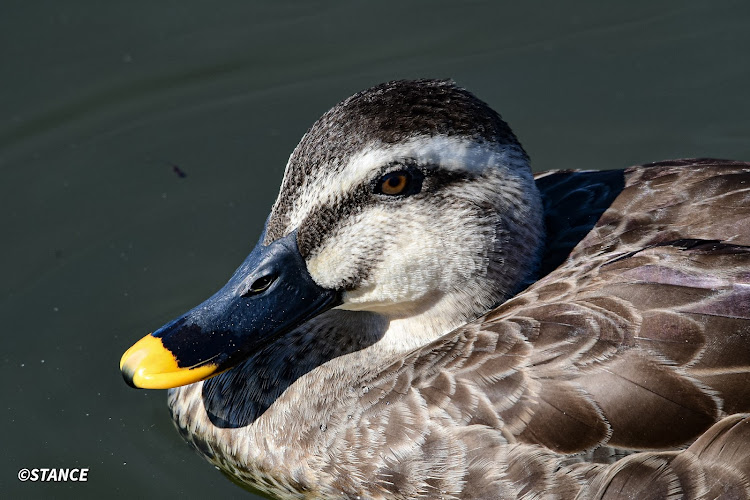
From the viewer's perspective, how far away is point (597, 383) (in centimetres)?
465

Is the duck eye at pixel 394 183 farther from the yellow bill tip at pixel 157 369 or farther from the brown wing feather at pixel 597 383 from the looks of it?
the yellow bill tip at pixel 157 369

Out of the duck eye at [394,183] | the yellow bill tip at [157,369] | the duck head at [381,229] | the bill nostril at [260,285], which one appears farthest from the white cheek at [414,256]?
the yellow bill tip at [157,369]

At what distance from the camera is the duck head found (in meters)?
4.87

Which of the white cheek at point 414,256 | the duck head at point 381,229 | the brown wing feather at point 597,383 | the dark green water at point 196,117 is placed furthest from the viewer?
the dark green water at point 196,117

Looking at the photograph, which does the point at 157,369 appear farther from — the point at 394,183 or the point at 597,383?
the point at 597,383

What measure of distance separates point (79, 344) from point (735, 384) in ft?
13.6

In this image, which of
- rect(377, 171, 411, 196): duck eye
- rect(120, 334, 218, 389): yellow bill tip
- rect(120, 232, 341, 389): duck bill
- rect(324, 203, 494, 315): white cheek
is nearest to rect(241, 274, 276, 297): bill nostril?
rect(120, 232, 341, 389): duck bill

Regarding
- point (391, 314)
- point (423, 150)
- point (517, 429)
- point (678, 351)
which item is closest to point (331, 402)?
point (391, 314)

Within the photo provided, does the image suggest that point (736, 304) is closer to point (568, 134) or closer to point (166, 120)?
point (568, 134)

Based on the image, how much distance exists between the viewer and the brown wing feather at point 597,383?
4590 mm

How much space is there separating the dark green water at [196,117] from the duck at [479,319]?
1440 millimetres

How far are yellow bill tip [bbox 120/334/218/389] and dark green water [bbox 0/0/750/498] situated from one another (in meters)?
1.26

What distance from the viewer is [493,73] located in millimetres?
8445

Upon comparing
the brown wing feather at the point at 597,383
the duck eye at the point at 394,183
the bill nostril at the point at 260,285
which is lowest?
the brown wing feather at the point at 597,383
